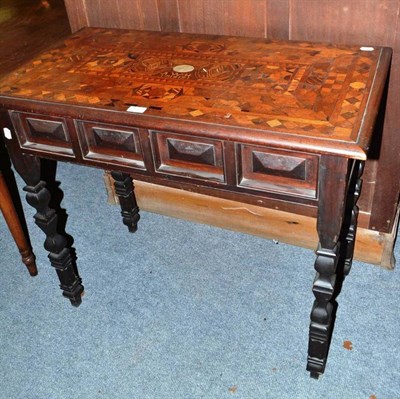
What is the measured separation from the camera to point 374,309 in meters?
1.82

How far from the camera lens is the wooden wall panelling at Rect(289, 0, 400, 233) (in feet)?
4.93

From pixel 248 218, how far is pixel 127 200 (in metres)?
0.51

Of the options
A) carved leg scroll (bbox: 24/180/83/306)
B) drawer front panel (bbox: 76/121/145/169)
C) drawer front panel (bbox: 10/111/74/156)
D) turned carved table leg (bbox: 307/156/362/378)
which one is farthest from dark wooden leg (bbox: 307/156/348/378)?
carved leg scroll (bbox: 24/180/83/306)

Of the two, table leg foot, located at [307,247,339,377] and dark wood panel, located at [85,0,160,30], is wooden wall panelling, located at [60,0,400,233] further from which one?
table leg foot, located at [307,247,339,377]

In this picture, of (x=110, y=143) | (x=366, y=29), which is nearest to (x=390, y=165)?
(x=366, y=29)

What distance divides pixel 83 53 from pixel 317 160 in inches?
34.0

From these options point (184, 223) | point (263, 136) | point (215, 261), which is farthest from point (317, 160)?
point (184, 223)

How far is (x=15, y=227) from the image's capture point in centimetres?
197

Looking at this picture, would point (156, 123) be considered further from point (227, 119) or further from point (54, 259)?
point (54, 259)

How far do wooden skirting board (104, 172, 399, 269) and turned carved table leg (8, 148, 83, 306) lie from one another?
534 millimetres

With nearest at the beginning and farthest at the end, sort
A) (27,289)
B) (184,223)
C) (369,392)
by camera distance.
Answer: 1. (369,392)
2. (27,289)
3. (184,223)

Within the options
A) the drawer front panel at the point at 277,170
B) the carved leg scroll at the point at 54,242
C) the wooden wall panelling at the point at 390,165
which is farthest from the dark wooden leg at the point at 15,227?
the wooden wall panelling at the point at 390,165

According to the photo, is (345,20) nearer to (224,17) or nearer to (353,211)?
(224,17)

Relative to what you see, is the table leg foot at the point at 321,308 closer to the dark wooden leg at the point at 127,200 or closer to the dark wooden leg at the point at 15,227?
the dark wooden leg at the point at 127,200
